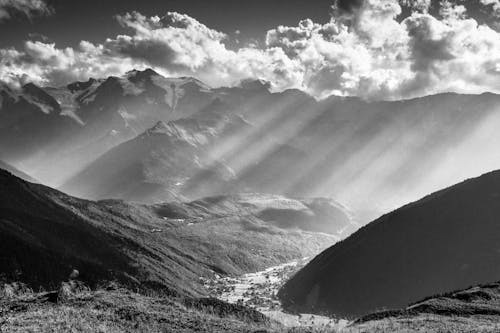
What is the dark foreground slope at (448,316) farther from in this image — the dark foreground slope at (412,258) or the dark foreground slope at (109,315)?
the dark foreground slope at (412,258)

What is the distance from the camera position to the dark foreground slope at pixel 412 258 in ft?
446

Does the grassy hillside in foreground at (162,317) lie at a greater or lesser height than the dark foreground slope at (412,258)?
lesser

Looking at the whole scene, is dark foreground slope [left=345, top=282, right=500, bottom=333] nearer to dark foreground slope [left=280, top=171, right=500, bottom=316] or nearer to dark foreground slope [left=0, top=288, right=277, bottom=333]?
dark foreground slope [left=0, top=288, right=277, bottom=333]

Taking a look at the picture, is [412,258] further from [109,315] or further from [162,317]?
[109,315]

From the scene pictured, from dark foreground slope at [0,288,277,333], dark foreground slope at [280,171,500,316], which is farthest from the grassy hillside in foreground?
dark foreground slope at [280,171,500,316]

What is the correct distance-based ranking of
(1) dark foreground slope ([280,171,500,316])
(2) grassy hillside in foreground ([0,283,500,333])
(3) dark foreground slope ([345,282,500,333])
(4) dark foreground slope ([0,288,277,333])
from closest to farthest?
1. (4) dark foreground slope ([0,288,277,333])
2. (2) grassy hillside in foreground ([0,283,500,333])
3. (3) dark foreground slope ([345,282,500,333])
4. (1) dark foreground slope ([280,171,500,316])

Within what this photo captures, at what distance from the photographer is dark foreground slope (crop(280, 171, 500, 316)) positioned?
13600cm

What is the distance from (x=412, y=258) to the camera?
150250 mm

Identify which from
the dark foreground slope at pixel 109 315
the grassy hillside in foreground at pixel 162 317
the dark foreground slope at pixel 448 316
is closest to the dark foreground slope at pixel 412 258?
the dark foreground slope at pixel 448 316

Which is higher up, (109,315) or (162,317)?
(162,317)

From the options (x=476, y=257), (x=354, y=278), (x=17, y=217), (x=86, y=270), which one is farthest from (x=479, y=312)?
(x=17, y=217)

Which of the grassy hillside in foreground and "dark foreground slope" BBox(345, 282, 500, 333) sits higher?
"dark foreground slope" BBox(345, 282, 500, 333)

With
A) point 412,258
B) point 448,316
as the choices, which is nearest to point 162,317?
point 448,316

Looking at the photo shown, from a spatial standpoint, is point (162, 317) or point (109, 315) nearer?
point (109, 315)
